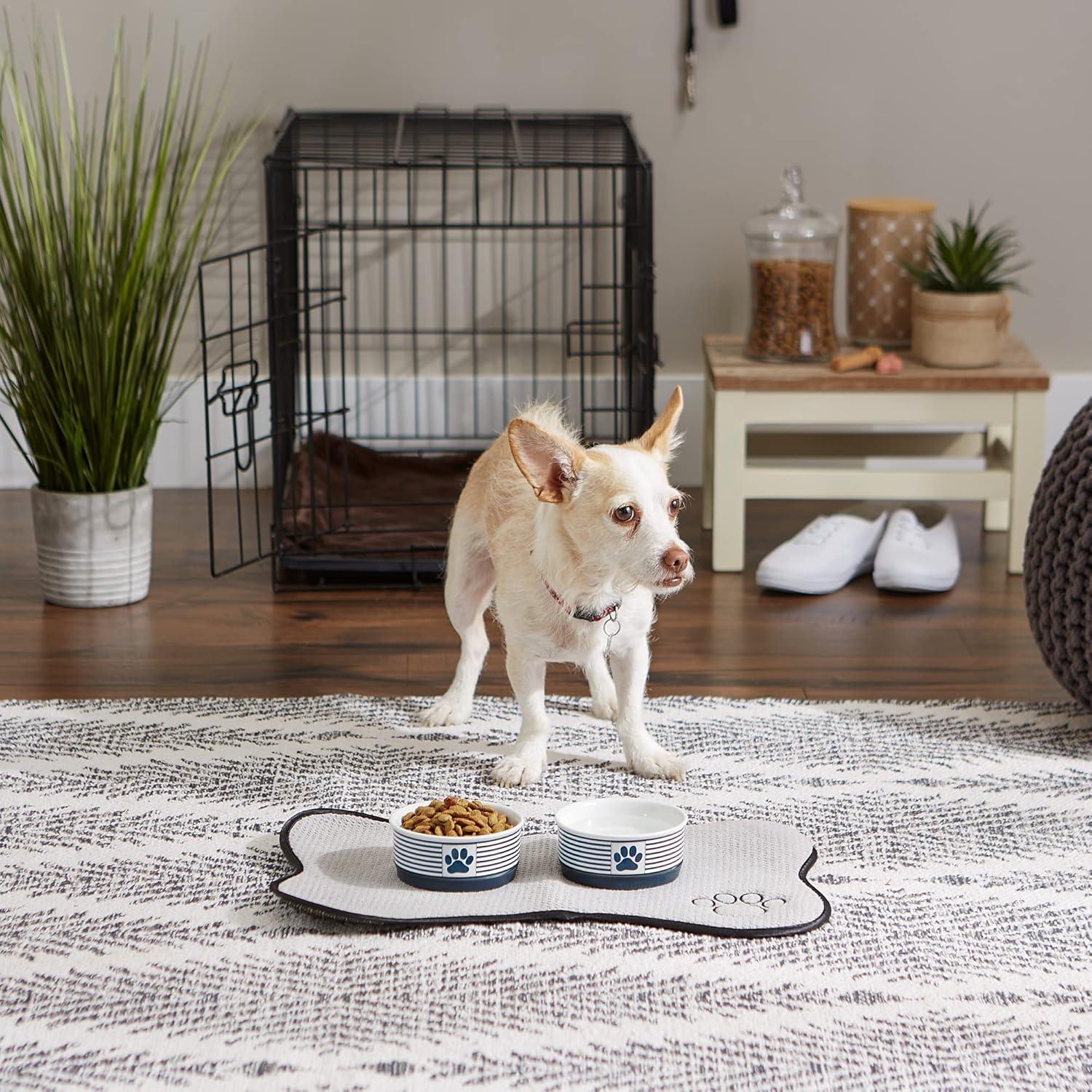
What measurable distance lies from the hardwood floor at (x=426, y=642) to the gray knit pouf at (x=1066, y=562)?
23 centimetres

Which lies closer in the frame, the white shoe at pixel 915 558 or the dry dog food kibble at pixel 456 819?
the dry dog food kibble at pixel 456 819

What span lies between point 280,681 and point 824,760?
3.00ft

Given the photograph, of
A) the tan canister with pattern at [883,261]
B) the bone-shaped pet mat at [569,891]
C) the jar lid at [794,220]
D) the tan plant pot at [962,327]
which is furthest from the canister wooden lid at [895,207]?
the bone-shaped pet mat at [569,891]

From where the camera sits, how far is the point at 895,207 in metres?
3.22

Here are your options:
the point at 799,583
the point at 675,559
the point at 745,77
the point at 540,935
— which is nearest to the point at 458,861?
the point at 540,935

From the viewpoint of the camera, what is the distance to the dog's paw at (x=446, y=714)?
7.50 feet

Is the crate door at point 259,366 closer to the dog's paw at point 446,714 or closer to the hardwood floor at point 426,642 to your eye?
the hardwood floor at point 426,642

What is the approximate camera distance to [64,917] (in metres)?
1.70

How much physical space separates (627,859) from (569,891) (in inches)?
3.0

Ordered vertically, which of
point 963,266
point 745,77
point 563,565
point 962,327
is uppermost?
point 745,77

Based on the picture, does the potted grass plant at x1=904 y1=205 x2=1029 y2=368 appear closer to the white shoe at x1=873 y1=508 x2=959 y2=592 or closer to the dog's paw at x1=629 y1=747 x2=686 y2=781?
the white shoe at x1=873 y1=508 x2=959 y2=592

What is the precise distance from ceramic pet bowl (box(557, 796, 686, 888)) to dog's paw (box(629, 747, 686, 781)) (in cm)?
31

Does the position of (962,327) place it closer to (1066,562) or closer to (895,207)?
(895,207)

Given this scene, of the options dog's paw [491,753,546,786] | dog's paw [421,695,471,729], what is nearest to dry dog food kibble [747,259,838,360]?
dog's paw [421,695,471,729]
